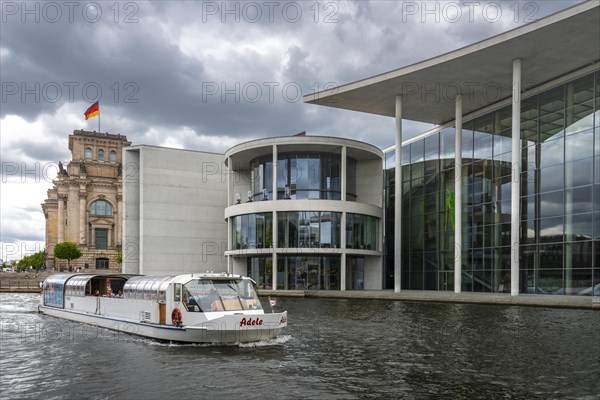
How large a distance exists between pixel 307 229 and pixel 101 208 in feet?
292

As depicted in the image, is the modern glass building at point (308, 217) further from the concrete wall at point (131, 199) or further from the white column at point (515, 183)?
the white column at point (515, 183)

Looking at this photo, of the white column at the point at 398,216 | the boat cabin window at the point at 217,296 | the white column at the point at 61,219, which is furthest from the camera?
the white column at the point at 61,219

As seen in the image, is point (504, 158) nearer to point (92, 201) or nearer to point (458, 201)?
point (458, 201)

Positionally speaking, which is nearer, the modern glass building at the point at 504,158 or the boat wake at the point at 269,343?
the boat wake at the point at 269,343

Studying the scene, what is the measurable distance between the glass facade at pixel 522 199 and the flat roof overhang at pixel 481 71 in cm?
190

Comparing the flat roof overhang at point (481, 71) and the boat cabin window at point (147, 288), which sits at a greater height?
the flat roof overhang at point (481, 71)

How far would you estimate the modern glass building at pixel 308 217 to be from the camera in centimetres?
5866

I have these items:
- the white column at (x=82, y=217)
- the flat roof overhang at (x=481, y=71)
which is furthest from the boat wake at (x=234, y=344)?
the white column at (x=82, y=217)

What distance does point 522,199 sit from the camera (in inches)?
1811

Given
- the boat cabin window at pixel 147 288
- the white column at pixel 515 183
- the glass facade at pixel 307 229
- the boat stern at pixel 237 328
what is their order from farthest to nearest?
1. the glass facade at pixel 307 229
2. the white column at pixel 515 183
3. the boat cabin window at pixel 147 288
4. the boat stern at pixel 237 328

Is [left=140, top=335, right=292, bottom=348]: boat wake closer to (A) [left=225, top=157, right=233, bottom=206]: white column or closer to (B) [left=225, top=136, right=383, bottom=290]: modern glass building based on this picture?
(B) [left=225, top=136, right=383, bottom=290]: modern glass building

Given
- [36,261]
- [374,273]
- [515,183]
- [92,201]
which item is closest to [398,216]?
[374,273]

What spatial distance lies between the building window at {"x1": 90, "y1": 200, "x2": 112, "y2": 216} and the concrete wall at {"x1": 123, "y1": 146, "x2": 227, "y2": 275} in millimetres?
65393

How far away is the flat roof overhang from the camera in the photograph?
39625 millimetres
